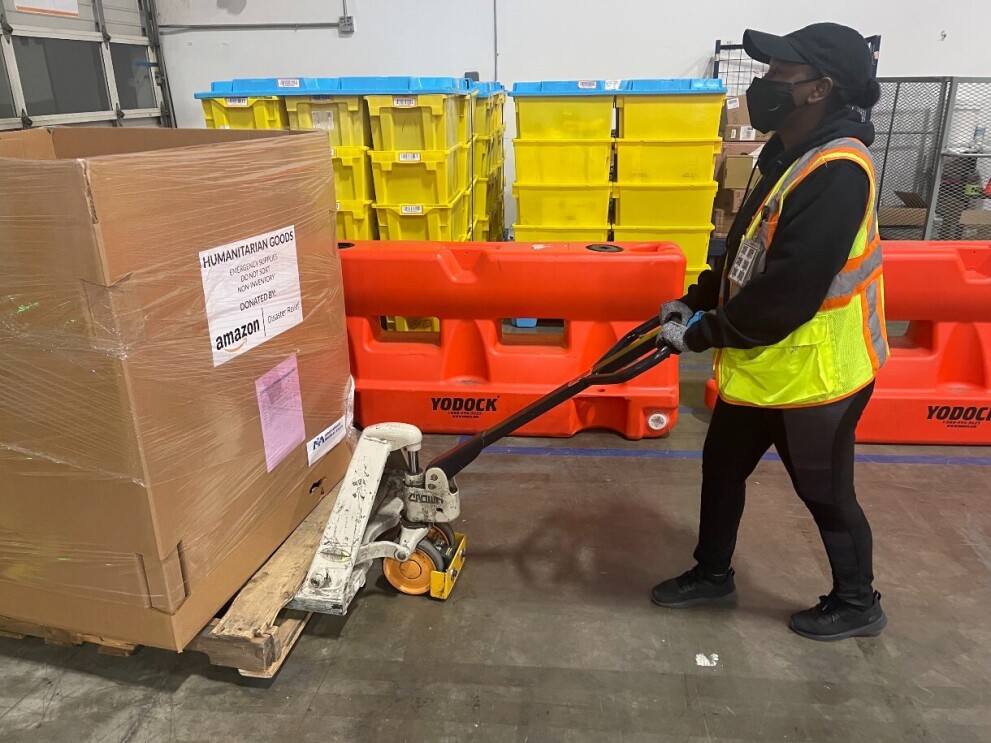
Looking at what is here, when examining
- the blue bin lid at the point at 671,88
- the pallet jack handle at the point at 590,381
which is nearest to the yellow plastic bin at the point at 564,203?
the blue bin lid at the point at 671,88

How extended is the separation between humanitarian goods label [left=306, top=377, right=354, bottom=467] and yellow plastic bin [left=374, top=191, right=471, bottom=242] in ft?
7.87

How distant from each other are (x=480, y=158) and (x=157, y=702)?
5695 mm

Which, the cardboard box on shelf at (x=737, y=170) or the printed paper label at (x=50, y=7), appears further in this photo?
the cardboard box on shelf at (x=737, y=170)

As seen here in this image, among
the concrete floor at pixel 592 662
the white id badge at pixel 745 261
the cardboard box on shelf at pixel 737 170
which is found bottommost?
the concrete floor at pixel 592 662

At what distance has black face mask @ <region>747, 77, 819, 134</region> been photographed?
2.12 m

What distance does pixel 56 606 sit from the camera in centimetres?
230

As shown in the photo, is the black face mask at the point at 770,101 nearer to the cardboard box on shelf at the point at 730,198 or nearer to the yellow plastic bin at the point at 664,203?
the yellow plastic bin at the point at 664,203

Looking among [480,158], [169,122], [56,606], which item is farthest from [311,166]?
[169,122]

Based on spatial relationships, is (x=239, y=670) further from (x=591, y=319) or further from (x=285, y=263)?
(x=591, y=319)

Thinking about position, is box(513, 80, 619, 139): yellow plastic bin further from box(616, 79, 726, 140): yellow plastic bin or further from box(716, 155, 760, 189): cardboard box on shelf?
box(716, 155, 760, 189): cardboard box on shelf

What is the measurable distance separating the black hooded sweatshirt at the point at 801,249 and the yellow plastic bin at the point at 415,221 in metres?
3.34

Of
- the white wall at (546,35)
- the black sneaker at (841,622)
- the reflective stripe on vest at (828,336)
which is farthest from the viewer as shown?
the white wall at (546,35)

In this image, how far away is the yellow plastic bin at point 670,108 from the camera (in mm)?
5531

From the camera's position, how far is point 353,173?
517 cm
